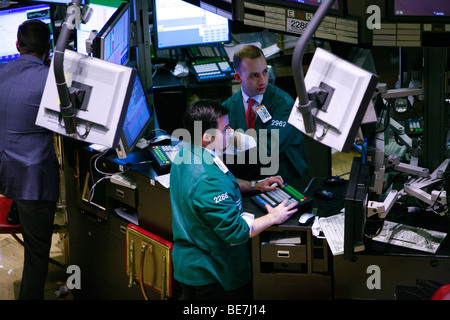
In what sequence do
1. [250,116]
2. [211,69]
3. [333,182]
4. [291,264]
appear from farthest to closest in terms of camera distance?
[211,69]
[250,116]
[333,182]
[291,264]

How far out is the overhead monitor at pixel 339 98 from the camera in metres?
2.33

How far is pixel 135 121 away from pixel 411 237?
66.5 inches

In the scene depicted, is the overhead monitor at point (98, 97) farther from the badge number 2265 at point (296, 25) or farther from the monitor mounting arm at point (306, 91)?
the badge number 2265 at point (296, 25)

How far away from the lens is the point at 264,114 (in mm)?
3959

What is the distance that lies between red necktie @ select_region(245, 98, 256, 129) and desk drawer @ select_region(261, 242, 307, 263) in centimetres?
108

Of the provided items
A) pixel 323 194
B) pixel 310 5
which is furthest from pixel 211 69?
pixel 323 194

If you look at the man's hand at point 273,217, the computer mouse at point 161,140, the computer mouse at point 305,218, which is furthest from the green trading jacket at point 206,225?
the computer mouse at point 161,140

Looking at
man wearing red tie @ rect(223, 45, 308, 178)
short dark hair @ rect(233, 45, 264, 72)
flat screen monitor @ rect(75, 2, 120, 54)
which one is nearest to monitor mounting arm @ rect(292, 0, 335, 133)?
man wearing red tie @ rect(223, 45, 308, 178)

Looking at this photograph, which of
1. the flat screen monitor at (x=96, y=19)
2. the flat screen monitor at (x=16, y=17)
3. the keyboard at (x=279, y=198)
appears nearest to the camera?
the keyboard at (x=279, y=198)

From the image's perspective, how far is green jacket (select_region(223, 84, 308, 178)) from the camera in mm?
3963

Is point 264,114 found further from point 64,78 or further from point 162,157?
point 64,78

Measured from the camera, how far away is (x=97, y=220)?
412cm

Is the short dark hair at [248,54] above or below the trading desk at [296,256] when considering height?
above

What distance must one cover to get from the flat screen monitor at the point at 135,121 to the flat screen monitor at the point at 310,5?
3.06 ft
